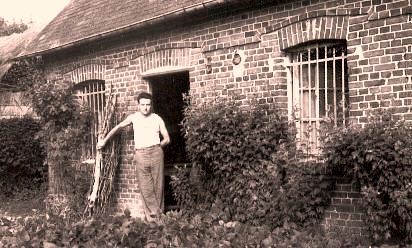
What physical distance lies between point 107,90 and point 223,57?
3097 millimetres

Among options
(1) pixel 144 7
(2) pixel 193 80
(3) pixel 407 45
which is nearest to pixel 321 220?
(3) pixel 407 45

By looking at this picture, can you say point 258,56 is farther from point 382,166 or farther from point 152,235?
point 152,235

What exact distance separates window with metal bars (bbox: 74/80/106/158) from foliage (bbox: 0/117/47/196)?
1916 mm

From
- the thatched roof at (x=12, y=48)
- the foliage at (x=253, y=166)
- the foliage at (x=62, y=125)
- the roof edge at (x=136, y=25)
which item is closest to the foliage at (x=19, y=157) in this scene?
the foliage at (x=62, y=125)

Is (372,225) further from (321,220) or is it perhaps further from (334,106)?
(334,106)

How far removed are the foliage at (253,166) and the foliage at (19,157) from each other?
594 centimetres

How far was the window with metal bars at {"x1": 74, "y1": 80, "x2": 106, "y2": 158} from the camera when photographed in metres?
10.6

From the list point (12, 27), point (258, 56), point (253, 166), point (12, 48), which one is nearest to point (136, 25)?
point (258, 56)

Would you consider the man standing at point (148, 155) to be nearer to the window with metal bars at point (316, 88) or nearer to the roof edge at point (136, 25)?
the roof edge at point (136, 25)

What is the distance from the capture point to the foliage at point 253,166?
674 centimetres

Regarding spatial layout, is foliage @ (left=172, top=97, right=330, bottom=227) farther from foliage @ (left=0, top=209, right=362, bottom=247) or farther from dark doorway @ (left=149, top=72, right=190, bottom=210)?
dark doorway @ (left=149, top=72, right=190, bottom=210)

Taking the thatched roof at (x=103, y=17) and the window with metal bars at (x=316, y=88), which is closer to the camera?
the window with metal bars at (x=316, y=88)

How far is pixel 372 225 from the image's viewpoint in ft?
19.6

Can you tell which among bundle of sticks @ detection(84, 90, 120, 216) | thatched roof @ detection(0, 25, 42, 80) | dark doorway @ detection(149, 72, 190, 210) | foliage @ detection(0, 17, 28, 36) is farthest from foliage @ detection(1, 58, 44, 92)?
foliage @ detection(0, 17, 28, 36)
